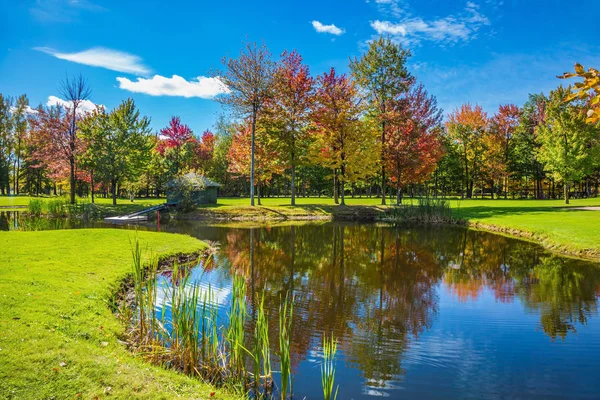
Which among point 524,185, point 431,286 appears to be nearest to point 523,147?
point 524,185

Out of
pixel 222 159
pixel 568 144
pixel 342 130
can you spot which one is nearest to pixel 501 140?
pixel 568 144

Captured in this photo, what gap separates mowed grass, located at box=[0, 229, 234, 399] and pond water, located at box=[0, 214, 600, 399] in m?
1.50

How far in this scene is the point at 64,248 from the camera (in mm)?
11672

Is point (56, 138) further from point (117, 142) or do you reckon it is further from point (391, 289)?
point (391, 289)

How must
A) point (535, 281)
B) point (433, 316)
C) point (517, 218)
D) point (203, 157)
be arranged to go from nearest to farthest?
point (433, 316) → point (535, 281) → point (517, 218) → point (203, 157)

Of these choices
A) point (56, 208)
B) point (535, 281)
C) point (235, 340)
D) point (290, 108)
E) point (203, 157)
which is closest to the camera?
point (235, 340)

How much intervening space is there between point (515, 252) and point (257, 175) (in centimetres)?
2696

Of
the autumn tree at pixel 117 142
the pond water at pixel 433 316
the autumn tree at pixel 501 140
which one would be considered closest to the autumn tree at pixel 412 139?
the pond water at pixel 433 316

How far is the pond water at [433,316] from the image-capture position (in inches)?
207

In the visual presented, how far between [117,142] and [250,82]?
51.1ft

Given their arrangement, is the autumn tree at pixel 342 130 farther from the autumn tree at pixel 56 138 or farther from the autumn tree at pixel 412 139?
the autumn tree at pixel 56 138

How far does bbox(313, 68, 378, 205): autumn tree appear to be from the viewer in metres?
32.9

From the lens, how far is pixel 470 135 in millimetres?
54219

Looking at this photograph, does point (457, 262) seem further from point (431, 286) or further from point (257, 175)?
point (257, 175)
